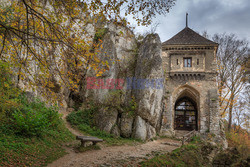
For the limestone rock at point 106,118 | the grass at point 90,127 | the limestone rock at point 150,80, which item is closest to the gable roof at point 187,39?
the limestone rock at point 150,80

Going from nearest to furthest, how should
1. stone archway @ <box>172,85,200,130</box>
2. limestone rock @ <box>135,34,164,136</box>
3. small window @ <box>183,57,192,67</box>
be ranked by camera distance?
limestone rock @ <box>135,34,164,136</box>, stone archway @ <box>172,85,200,130</box>, small window @ <box>183,57,192,67</box>

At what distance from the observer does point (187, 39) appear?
1862 centimetres

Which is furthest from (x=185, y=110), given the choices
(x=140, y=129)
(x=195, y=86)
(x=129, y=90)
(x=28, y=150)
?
(x=28, y=150)

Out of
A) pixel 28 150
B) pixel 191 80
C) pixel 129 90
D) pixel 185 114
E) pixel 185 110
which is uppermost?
pixel 191 80

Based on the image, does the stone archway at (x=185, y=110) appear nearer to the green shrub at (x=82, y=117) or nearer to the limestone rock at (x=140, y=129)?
the limestone rock at (x=140, y=129)

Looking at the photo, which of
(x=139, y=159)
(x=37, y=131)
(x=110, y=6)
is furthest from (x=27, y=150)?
(x=110, y=6)

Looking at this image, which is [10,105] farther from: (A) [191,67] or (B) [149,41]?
(A) [191,67]

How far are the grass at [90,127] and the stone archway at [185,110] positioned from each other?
866 centimetres

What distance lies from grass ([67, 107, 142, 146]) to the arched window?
363 inches

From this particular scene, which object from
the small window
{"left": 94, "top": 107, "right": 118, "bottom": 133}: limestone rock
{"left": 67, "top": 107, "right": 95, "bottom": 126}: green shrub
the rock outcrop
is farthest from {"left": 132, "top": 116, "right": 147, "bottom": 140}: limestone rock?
the small window

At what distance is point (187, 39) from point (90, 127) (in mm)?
13591

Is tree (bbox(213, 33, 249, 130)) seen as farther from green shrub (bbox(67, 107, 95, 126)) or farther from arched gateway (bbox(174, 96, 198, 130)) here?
green shrub (bbox(67, 107, 95, 126))

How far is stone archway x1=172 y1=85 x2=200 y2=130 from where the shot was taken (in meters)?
17.7

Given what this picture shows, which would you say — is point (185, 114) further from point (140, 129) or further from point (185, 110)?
point (140, 129)
